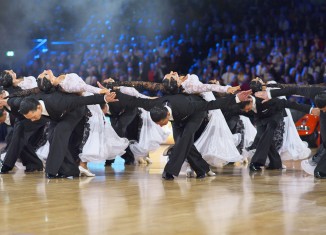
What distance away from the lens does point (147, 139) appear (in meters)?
11.4

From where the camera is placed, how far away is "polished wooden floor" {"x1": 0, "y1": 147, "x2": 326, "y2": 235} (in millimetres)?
5164

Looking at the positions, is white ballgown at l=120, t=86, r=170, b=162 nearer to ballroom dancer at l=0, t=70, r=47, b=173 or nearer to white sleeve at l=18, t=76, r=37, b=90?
white sleeve at l=18, t=76, r=37, b=90

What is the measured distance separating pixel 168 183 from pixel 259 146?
90.6 inches

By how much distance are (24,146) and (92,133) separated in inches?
44.0

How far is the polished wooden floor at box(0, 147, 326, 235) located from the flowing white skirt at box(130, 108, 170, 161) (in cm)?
205

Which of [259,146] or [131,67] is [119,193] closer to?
[259,146]

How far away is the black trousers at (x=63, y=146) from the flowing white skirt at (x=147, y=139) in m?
2.40

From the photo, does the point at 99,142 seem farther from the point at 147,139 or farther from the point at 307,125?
the point at 307,125

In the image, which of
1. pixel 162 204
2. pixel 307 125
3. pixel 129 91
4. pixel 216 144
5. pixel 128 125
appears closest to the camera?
pixel 162 204

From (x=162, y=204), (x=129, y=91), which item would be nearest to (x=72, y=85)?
(x=129, y=91)

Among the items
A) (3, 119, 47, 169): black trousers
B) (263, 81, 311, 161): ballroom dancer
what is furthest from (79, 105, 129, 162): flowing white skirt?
(263, 81, 311, 161): ballroom dancer

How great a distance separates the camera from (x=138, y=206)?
20.5ft

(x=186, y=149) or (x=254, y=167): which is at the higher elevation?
(x=186, y=149)

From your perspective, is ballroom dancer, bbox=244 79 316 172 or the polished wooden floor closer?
the polished wooden floor
